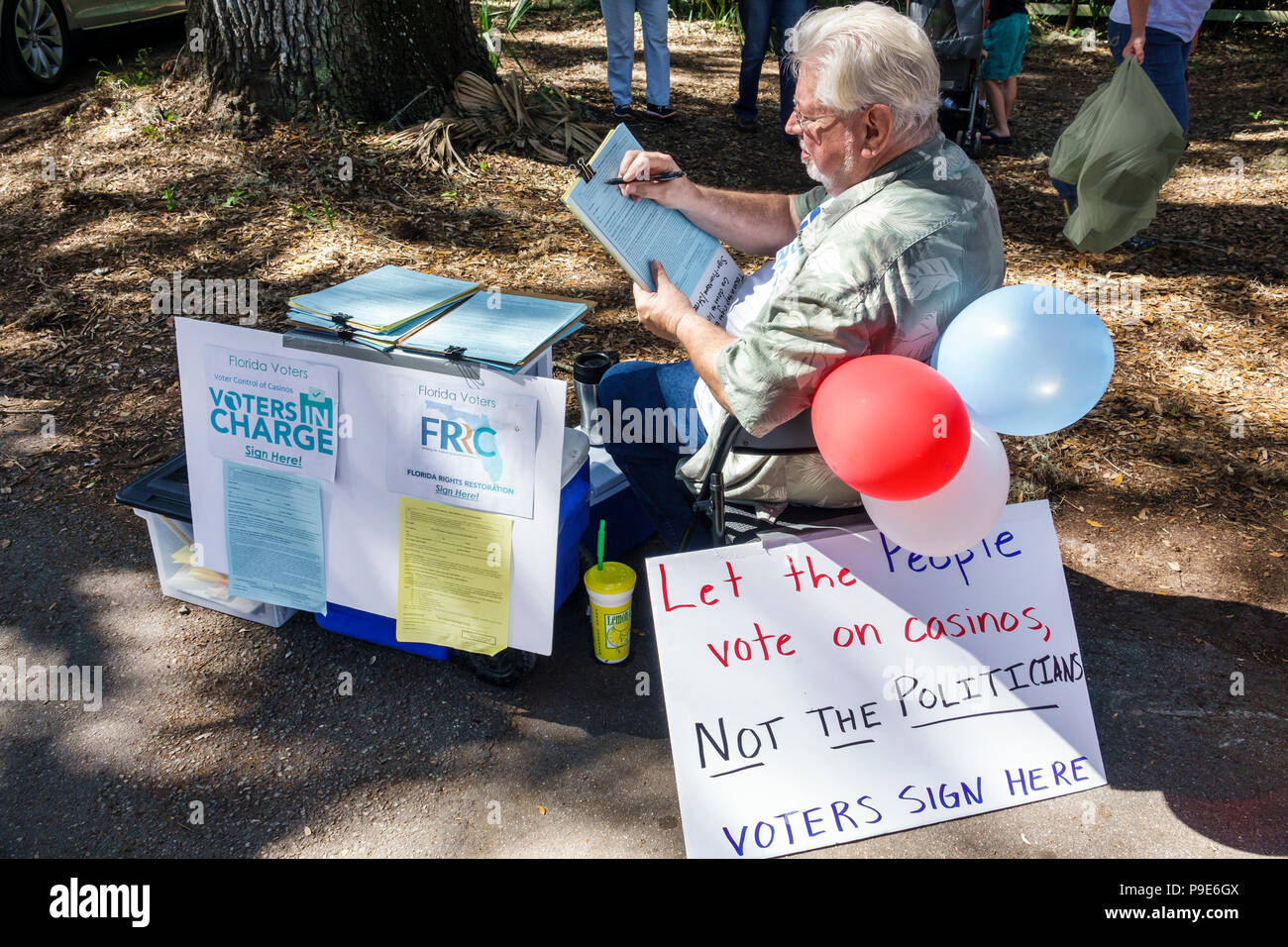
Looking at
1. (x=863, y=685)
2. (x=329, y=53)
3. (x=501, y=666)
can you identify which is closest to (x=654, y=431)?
(x=501, y=666)

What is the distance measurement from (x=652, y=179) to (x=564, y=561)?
3.47ft

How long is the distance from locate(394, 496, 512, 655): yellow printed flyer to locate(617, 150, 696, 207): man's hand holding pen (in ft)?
2.94

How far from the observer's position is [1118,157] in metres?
4.35

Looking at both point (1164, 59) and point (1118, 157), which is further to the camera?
Answer: point (1164, 59)

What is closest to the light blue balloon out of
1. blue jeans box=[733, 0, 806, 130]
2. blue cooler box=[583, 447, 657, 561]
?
blue cooler box=[583, 447, 657, 561]

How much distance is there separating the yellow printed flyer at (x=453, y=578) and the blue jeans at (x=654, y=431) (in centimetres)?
49

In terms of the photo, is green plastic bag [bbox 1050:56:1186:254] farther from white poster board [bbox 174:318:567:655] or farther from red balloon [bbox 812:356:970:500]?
white poster board [bbox 174:318:567:655]

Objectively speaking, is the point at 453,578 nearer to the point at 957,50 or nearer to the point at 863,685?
the point at 863,685

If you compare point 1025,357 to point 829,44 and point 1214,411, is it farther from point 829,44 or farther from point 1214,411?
point 1214,411

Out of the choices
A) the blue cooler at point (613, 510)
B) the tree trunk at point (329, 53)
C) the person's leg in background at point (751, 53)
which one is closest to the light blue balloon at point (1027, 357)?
the blue cooler at point (613, 510)

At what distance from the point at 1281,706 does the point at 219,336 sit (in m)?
2.96

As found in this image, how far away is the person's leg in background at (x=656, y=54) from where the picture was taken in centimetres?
637

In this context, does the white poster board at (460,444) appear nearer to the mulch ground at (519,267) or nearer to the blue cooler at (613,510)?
the blue cooler at (613,510)

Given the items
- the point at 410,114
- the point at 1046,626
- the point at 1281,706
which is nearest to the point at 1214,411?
the point at 1281,706
